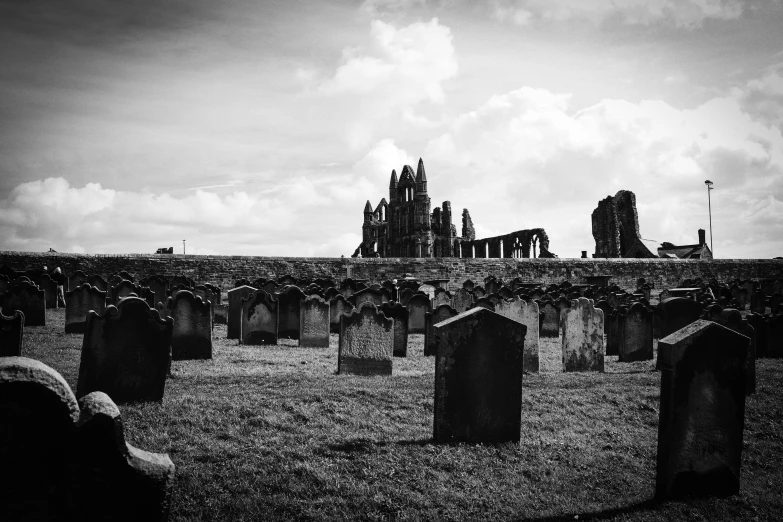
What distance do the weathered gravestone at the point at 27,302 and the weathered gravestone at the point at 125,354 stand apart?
23.6ft

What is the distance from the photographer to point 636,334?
1111 centimetres

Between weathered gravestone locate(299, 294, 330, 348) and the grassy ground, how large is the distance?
3.16 meters

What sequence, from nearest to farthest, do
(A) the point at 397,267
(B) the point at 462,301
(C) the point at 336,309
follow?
1. (C) the point at 336,309
2. (B) the point at 462,301
3. (A) the point at 397,267

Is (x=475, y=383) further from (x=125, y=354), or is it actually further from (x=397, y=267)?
(x=397, y=267)

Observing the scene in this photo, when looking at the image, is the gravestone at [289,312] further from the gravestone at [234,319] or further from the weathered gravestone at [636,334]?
the weathered gravestone at [636,334]

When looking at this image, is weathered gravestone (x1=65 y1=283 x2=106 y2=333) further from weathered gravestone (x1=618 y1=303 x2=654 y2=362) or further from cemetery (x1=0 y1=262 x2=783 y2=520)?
weathered gravestone (x1=618 y1=303 x2=654 y2=362)

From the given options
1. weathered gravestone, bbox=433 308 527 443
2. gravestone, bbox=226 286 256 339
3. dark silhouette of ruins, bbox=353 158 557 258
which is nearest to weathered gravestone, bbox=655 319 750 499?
weathered gravestone, bbox=433 308 527 443

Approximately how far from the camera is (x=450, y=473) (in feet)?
16.1

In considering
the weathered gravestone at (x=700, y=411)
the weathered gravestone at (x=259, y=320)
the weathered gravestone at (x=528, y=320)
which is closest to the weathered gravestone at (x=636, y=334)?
the weathered gravestone at (x=528, y=320)

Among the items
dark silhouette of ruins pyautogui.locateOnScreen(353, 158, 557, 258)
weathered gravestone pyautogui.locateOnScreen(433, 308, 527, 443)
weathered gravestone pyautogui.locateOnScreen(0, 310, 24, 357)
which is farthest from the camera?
dark silhouette of ruins pyautogui.locateOnScreen(353, 158, 557, 258)

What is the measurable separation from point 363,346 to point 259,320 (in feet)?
12.5

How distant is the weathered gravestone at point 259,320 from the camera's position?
39.0 feet

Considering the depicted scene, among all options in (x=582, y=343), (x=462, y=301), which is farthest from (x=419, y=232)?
(x=582, y=343)

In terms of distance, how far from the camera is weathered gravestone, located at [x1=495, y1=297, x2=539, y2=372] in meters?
9.62
